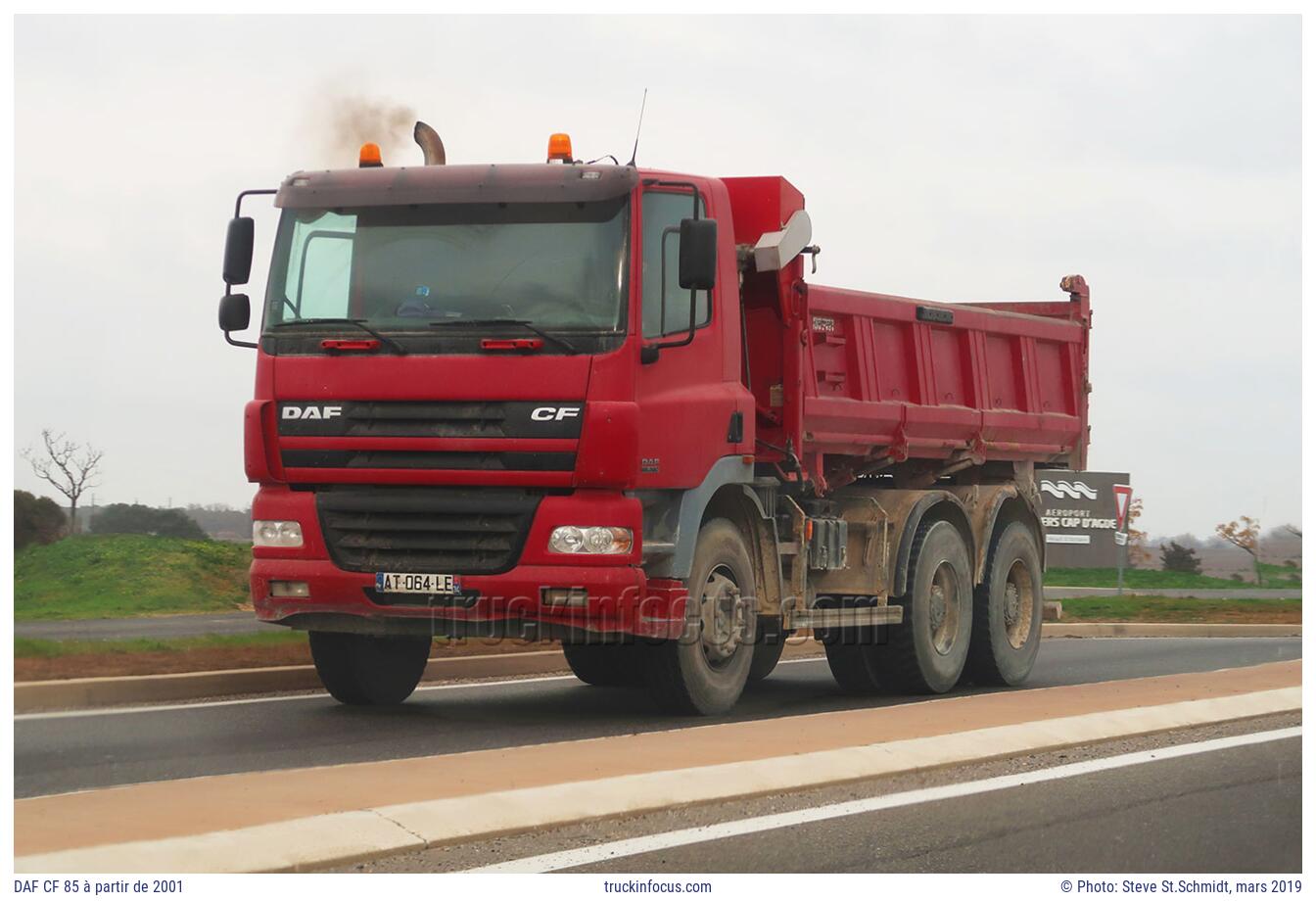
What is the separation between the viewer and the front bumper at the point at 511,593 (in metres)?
12.0

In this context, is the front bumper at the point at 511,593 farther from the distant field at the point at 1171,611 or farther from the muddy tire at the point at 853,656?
the distant field at the point at 1171,611

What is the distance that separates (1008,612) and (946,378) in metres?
2.34

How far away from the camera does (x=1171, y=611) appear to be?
32781 mm

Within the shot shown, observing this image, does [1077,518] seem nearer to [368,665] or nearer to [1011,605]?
[1011,605]

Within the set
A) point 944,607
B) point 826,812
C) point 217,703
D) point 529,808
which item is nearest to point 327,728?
point 217,703

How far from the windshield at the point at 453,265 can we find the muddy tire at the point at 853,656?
471cm

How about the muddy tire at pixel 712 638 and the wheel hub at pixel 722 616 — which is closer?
the muddy tire at pixel 712 638

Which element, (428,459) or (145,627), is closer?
(428,459)

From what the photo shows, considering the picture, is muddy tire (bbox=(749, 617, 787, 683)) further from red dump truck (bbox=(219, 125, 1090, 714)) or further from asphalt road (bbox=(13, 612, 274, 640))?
asphalt road (bbox=(13, 612, 274, 640))

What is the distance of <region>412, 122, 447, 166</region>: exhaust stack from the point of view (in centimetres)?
1352

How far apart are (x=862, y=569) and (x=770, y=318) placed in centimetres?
231

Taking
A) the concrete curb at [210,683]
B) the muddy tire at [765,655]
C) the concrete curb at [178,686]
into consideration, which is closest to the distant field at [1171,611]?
the muddy tire at [765,655]

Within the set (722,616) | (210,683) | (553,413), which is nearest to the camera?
(553,413)
